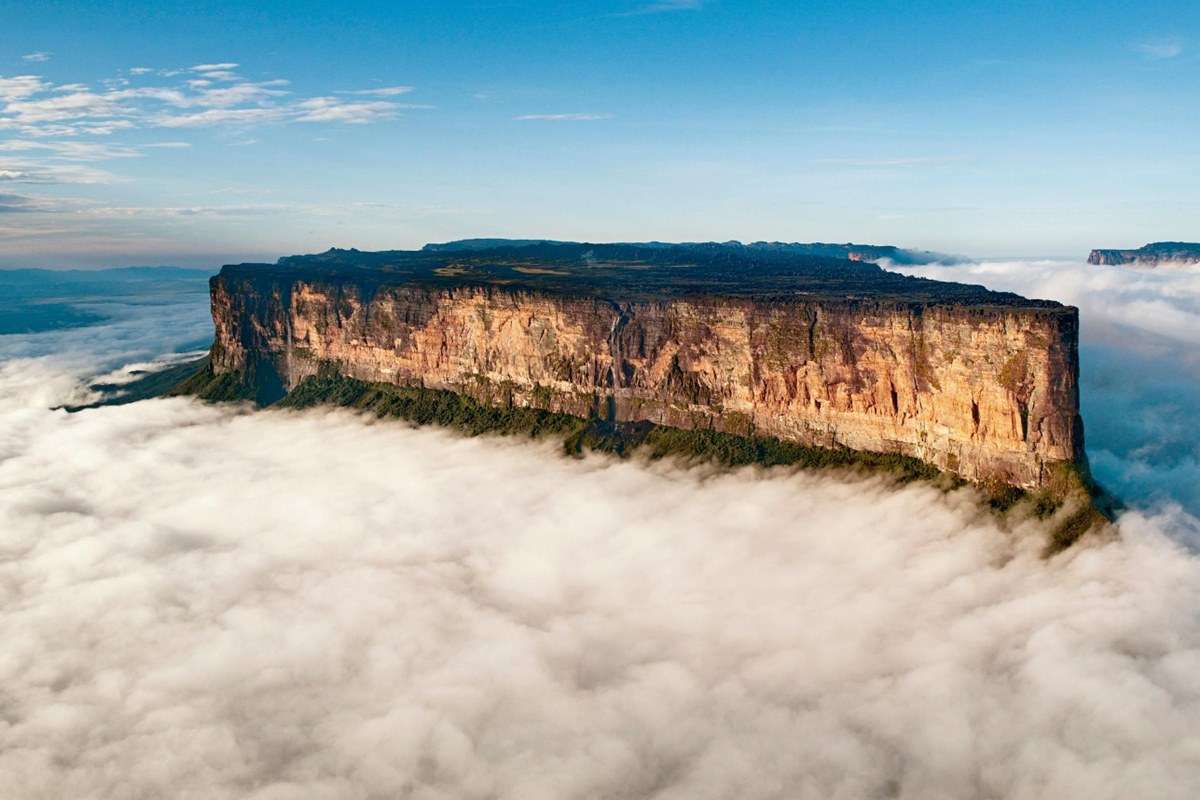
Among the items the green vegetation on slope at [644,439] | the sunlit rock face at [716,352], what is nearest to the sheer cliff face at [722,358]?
the sunlit rock face at [716,352]

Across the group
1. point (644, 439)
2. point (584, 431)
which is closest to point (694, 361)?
point (644, 439)

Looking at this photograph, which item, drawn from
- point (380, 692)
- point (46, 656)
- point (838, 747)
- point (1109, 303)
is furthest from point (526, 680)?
point (1109, 303)

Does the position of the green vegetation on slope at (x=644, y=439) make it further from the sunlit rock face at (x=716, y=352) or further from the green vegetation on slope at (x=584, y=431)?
the sunlit rock face at (x=716, y=352)

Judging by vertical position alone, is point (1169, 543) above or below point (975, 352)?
below

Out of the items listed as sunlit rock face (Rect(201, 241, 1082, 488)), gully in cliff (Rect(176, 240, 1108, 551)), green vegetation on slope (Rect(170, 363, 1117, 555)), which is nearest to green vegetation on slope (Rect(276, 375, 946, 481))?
green vegetation on slope (Rect(170, 363, 1117, 555))

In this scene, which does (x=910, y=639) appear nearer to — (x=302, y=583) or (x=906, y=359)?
(x=906, y=359)

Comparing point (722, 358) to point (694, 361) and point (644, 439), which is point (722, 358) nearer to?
point (694, 361)
